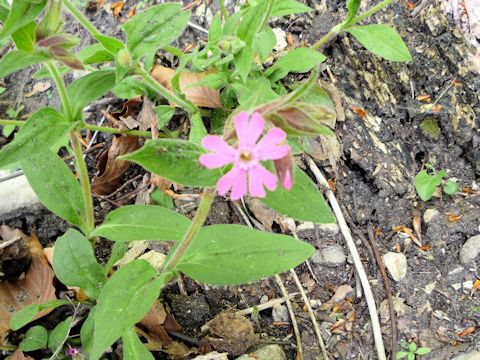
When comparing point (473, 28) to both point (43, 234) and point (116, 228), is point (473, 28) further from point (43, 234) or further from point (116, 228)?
point (43, 234)

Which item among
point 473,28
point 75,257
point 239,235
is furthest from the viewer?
point 473,28

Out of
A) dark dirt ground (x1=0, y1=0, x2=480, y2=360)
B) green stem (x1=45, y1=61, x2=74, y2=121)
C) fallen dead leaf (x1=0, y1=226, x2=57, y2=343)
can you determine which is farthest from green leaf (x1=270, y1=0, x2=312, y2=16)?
fallen dead leaf (x1=0, y1=226, x2=57, y2=343)

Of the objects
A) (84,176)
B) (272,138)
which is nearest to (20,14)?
(84,176)

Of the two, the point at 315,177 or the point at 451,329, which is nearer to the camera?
the point at 451,329

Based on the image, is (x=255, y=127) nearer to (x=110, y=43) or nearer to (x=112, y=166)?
(x=110, y=43)

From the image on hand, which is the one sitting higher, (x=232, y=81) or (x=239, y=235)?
(x=232, y=81)

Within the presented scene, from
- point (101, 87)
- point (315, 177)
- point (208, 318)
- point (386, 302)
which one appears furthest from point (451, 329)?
point (101, 87)

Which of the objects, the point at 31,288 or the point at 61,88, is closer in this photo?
the point at 61,88

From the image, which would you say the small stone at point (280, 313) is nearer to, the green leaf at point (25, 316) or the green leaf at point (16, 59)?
the green leaf at point (25, 316)
